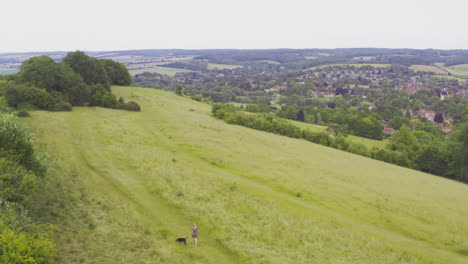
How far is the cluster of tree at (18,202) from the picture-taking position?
48.9 ft

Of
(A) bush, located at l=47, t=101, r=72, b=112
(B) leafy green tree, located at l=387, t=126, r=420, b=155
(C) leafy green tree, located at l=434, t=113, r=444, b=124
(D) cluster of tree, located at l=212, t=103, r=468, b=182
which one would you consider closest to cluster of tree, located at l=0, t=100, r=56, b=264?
(A) bush, located at l=47, t=101, r=72, b=112

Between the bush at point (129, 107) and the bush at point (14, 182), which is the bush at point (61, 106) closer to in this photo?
the bush at point (129, 107)

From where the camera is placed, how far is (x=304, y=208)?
2988 cm

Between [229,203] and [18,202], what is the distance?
1702 centimetres

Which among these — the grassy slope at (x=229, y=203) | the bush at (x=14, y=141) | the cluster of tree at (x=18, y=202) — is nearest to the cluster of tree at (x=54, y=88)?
the grassy slope at (x=229, y=203)

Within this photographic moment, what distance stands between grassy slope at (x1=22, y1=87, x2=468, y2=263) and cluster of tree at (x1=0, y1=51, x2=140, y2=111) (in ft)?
32.9

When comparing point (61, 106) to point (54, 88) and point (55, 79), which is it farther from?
point (55, 79)

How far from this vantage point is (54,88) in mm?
65875

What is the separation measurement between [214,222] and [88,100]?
57.2 metres

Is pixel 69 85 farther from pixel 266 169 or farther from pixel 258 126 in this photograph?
pixel 266 169

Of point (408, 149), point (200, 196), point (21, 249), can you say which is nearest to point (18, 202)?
point (21, 249)

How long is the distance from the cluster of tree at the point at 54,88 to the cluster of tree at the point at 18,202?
116ft

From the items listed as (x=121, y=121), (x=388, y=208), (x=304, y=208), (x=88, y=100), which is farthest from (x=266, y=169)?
(x=88, y=100)

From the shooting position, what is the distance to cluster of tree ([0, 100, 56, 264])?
48.9 ft
